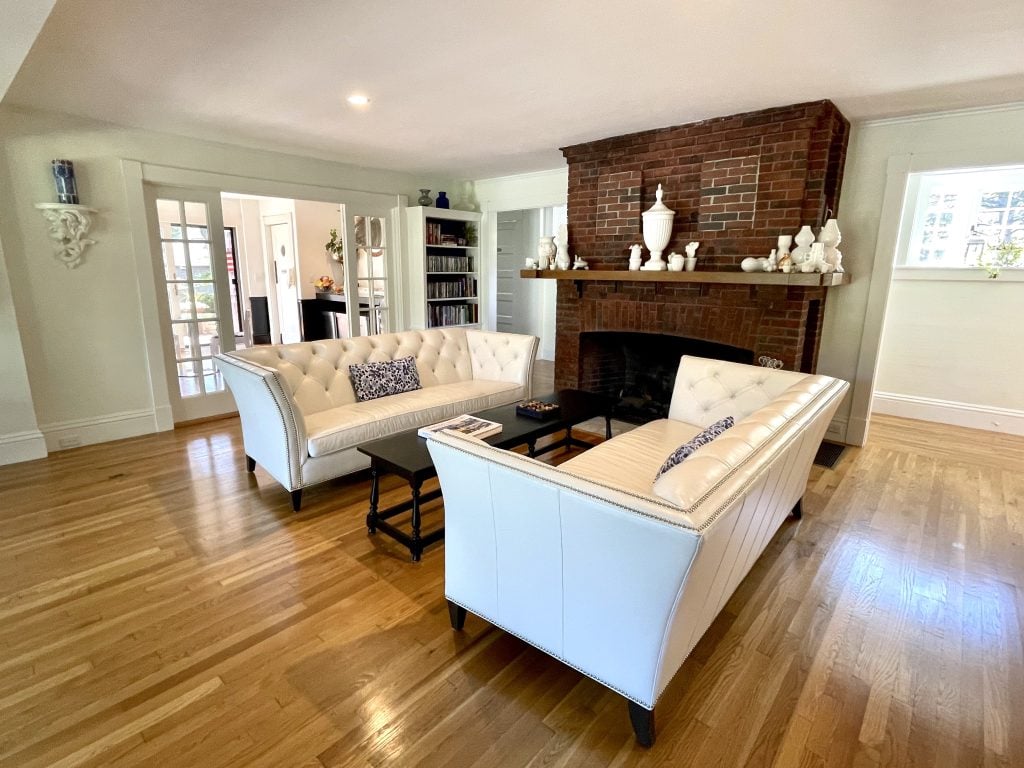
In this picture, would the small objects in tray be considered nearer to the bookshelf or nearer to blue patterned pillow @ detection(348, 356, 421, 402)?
blue patterned pillow @ detection(348, 356, 421, 402)

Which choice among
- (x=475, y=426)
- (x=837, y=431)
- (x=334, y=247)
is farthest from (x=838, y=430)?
(x=334, y=247)

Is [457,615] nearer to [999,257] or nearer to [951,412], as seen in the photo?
[951,412]

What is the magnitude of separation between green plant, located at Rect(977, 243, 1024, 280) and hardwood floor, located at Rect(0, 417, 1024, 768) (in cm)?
254

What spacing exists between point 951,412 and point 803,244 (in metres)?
2.72

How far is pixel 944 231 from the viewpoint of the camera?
4664 millimetres

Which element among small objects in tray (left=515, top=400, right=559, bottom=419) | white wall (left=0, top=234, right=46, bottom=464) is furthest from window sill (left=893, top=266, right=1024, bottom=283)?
white wall (left=0, top=234, right=46, bottom=464)

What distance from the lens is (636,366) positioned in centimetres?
476

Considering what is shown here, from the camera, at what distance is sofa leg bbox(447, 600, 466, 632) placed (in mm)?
1897

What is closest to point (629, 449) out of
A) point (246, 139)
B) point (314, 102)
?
point (314, 102)

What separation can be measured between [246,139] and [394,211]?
1.76m

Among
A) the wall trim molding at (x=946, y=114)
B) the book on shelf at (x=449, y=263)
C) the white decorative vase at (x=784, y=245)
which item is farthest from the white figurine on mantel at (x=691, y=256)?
the book on shelf at (x=449, y=263)

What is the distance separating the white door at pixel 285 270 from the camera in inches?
283

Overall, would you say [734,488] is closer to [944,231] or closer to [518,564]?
[518,564]

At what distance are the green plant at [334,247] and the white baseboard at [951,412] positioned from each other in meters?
6.47
